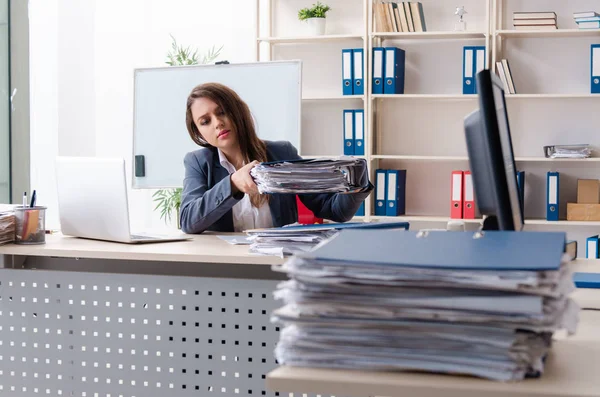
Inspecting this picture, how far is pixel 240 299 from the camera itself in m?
2.15

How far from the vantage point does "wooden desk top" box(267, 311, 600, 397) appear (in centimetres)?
80

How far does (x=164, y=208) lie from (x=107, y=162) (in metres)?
2.91

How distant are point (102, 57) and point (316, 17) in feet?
5.68

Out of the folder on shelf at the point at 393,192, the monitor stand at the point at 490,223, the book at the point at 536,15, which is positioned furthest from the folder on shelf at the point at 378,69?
the monitor stand at the point at 490,223

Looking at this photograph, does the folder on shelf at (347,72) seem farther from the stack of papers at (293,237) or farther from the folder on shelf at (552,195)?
the stack of papers at (293,237)

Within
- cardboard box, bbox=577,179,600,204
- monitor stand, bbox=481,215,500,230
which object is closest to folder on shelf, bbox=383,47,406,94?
cardboard box, bbox=577,179,600,204

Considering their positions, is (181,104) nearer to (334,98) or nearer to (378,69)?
(334,98)

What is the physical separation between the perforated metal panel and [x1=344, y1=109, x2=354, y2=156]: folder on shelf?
8.19ft

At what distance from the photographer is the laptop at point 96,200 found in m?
2.26

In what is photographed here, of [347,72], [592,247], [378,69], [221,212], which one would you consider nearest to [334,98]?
[347,72]

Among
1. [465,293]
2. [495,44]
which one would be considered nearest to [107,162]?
[465,293]

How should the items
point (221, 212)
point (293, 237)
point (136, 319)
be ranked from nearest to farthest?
point (293, 237)
point (136, 319)
point (221, 212)

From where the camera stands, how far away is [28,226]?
235cm

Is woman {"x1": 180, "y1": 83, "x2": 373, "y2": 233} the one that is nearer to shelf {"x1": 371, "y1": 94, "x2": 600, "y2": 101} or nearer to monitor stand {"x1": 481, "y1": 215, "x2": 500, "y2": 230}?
monitor stand {"x1": 481, "y1": 215, "x2": 500, "y2": 230}
